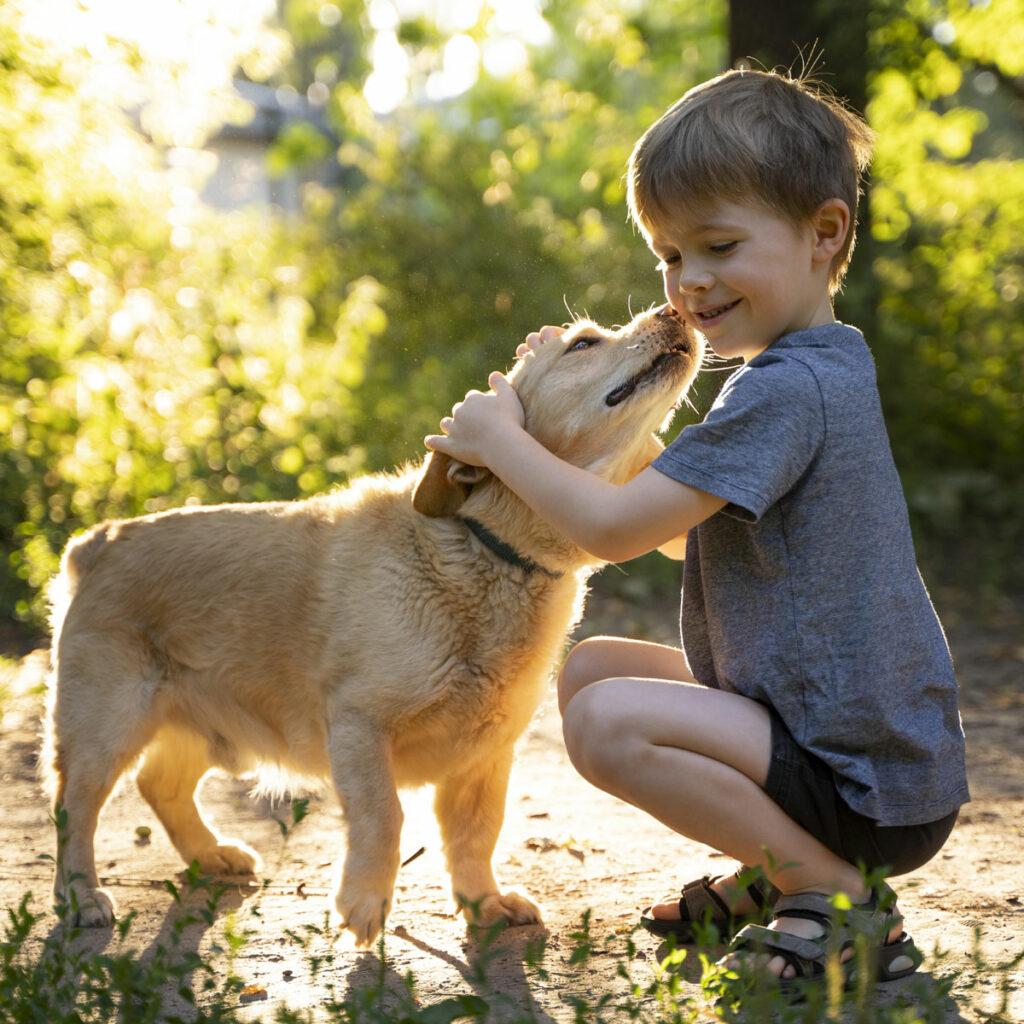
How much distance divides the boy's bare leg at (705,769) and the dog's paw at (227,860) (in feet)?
5.00

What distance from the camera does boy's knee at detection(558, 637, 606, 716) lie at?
341 centimetres

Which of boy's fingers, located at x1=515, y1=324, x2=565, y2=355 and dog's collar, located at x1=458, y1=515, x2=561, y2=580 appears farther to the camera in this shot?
boy's fingers, located at x1=515, y1=324, x2=565, y2=355

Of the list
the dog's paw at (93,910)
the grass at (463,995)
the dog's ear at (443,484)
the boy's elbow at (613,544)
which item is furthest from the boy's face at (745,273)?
the dog's paw at (93,910)

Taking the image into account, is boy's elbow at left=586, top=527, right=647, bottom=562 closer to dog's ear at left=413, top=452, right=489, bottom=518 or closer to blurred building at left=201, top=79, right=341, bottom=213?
dog's ear at left=413, top=452, right=489, bottom=518

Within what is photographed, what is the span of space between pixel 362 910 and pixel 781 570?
1323 millimetres

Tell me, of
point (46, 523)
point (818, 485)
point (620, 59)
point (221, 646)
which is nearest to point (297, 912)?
point (221, 646)

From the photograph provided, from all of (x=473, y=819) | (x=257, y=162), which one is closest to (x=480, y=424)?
(x=473, y=819)

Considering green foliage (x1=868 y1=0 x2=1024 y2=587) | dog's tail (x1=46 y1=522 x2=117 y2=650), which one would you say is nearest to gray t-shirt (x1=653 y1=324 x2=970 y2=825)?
dog's tail (x1=46 y1=522 x2=117 y2=650)

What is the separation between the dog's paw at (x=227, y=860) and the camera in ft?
13.2

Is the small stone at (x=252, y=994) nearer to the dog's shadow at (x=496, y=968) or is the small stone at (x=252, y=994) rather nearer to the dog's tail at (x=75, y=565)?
the dog's shadow at (x=496, y=968)

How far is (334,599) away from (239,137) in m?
24.4

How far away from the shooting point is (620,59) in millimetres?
15195

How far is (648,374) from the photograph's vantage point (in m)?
3.41

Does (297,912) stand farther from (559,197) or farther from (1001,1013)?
(559,197)
